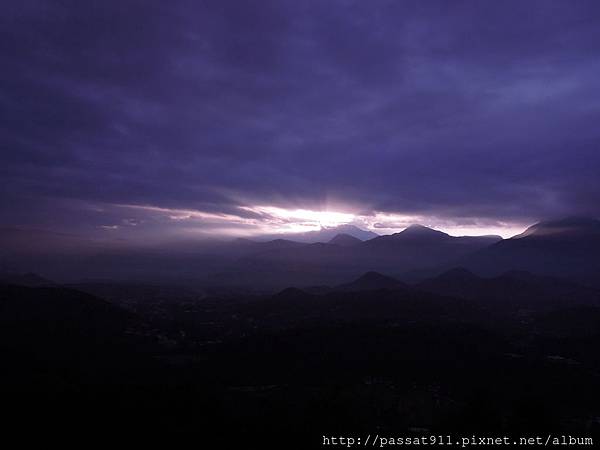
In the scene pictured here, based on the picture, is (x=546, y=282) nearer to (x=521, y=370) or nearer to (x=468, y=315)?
(x=468, y=315)

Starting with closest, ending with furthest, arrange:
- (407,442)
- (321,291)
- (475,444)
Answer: (475,444)
(407,442)
(321,291)

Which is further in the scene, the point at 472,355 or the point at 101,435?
the point at 472,355

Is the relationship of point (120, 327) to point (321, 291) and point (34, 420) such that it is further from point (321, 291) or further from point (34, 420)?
point (321, 291)

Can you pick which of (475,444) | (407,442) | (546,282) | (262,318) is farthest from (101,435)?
(546,282)

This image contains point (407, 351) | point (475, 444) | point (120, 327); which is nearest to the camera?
point (475, 444)

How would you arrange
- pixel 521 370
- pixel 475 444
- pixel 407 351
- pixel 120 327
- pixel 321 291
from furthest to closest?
pixel 321 291 < pixel 120 327 < pixel 407 351 < pixel 521 370 < pixel 475 444

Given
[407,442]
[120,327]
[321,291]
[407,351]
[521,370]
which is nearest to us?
[407,442]

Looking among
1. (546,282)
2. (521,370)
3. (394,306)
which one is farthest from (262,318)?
(546,282)

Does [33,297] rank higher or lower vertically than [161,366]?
higher

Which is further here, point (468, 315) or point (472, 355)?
point (468, 315)
